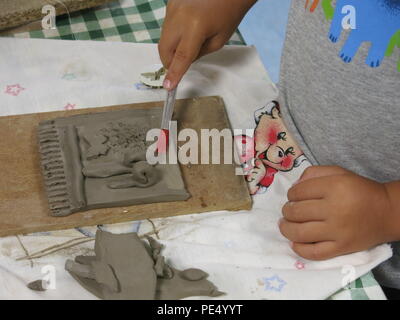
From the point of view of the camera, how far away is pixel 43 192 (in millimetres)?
709

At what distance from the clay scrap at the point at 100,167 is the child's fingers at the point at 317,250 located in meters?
0.16

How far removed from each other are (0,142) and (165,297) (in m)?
0.33

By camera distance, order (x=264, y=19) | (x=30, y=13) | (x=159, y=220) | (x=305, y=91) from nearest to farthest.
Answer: (x=159, y=220) → (x=305, y=91) → (x=30, y=13) → (x=264, y=19)

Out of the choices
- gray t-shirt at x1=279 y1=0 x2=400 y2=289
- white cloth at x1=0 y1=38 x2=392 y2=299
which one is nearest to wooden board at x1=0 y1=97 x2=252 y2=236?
white cloth at x1=0 y1=38 x2=392 y2=299

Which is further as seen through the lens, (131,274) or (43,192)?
(43,192)

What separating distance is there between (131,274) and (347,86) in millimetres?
379

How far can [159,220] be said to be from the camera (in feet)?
2.31

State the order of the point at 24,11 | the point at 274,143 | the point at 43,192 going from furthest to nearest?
the point at 24,11, the point at 274,143, the point at 43,192

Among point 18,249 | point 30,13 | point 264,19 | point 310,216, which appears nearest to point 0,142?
point 18,249

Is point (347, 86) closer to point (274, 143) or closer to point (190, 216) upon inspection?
point (274, 143)

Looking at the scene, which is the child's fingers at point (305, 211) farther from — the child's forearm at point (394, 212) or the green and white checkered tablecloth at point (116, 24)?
the green and white checkered tablecloth at point (116, 24)

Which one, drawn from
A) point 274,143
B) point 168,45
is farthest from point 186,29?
point 274,143

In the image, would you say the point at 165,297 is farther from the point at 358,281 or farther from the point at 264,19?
the point at 264,19

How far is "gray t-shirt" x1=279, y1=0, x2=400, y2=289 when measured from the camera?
706mm
